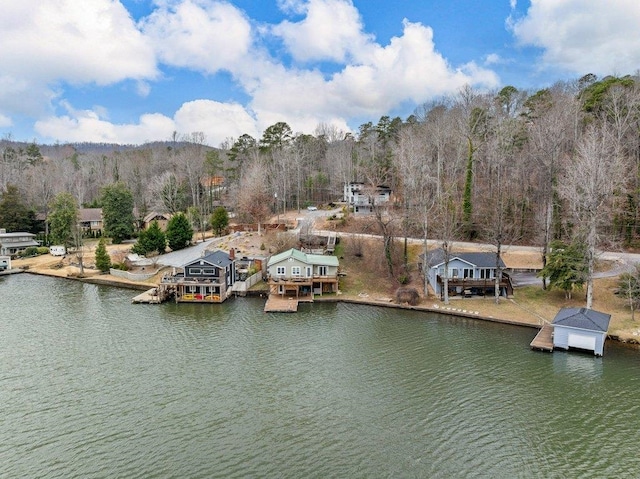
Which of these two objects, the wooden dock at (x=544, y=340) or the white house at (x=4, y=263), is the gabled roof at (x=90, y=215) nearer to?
the white house at (x=4, y=263)

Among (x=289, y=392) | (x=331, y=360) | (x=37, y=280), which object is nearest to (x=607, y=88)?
(x=331, y=360)

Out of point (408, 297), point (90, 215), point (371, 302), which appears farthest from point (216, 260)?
point (90, 215)

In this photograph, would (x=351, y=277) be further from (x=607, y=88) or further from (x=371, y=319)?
(x=607, y=88)

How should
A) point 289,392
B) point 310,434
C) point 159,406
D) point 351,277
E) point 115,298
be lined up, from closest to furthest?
point 310,434, point 159,406, point 289,392, point 115,298, point 351,277

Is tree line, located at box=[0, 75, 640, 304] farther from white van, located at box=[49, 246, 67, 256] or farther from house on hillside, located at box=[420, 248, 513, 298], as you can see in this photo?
white van, located at box=[49, 246, 67, 256]

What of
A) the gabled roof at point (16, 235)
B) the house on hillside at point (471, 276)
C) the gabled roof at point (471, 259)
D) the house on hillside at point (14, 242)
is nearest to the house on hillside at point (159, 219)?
the house on hillside at point (14, 242)

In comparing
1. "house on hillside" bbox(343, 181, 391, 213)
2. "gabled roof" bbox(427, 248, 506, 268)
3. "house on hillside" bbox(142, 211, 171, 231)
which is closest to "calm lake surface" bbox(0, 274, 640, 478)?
"gabled roof" bbox(427, 248, 506, 268)
